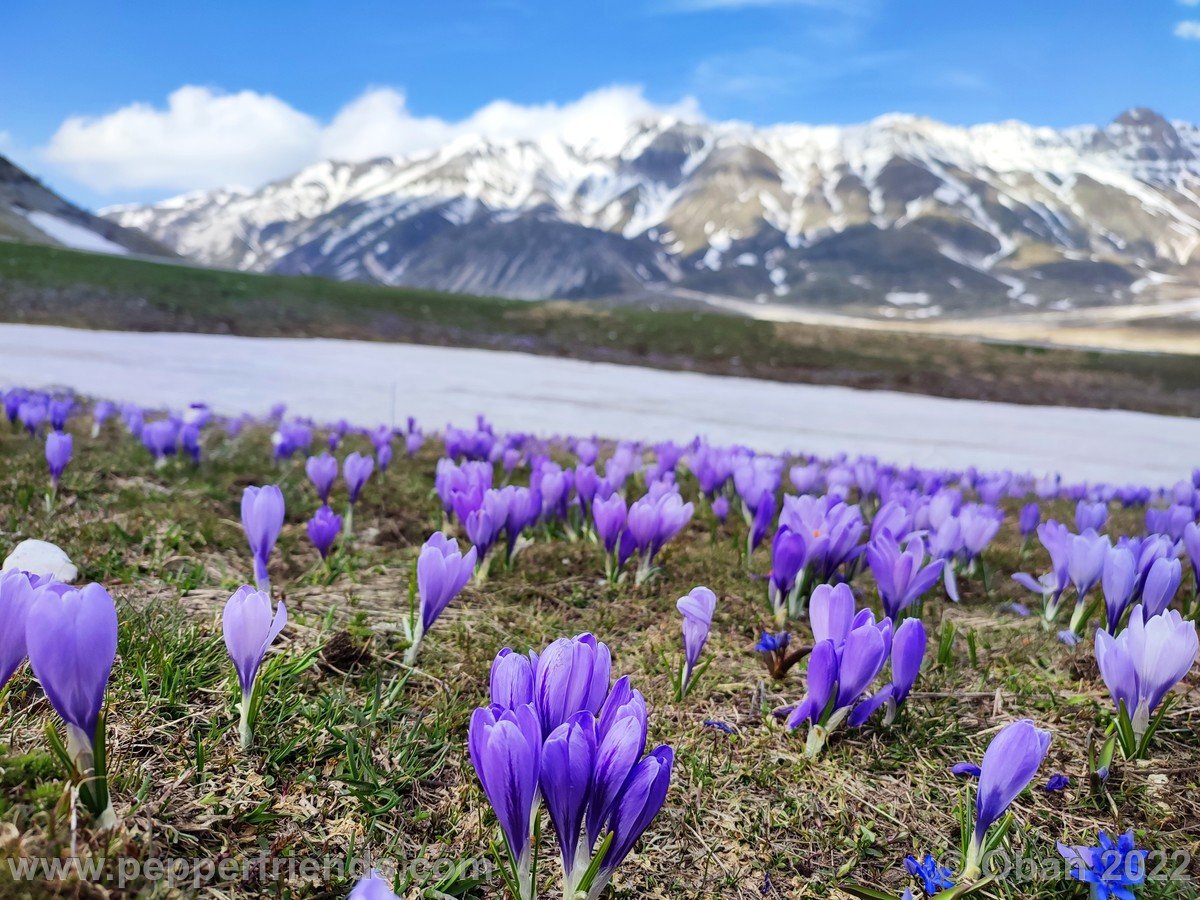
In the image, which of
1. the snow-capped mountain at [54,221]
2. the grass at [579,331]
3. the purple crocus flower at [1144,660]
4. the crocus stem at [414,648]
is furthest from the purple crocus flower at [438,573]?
the snow-capped mountain at [54,221]

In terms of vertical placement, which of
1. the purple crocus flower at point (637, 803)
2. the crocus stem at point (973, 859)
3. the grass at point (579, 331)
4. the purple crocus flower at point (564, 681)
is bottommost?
the crocus stem at point (973, 859)

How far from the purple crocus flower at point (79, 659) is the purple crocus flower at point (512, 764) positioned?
2.08ft

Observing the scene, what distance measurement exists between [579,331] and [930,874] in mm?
32382

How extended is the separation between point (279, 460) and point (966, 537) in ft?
14.2

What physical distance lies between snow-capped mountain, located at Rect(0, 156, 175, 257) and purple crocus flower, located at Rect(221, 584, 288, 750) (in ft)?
270

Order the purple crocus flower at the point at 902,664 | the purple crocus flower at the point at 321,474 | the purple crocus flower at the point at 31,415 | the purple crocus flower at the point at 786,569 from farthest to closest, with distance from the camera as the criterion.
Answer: the purple crocus flower at the point at 31,415, the purple crocus flower at the point at 321,474, the purple crocus flower at the point at 786,569, the purple crocus flower at the point at 902,664

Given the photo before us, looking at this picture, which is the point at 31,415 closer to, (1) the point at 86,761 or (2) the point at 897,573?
(1) the point at 86,761

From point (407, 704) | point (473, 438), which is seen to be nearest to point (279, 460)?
point (473, 438)

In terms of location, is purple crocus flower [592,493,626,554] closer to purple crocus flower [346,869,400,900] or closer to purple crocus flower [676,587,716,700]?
purple crocus flower [676,587,716,700]

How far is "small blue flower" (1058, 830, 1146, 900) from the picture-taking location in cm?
142

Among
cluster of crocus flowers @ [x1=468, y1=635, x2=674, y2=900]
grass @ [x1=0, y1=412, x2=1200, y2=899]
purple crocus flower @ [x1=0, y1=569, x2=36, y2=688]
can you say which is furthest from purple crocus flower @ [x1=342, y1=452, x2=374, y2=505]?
cluster of crocus flowers @ [x1=468, y1=635, x2=674, y2=900]

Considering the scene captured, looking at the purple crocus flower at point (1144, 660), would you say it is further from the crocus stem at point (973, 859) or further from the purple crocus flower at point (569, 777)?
the purple crocus flower at point (569, 777)

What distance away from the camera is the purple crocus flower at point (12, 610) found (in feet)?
4.39

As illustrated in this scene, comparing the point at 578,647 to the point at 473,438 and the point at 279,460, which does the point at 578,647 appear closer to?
the point at 473,438
